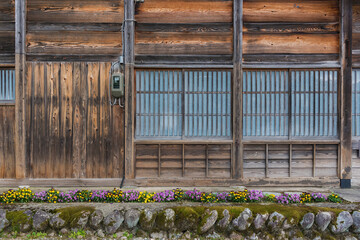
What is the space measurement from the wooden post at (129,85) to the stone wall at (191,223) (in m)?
1.79

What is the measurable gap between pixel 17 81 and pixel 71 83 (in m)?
1.49

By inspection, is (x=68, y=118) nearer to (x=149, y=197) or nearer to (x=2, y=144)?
(x=2, y=144)

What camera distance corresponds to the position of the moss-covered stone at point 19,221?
4.30 m

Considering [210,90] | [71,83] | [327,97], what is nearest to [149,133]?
[210,90]

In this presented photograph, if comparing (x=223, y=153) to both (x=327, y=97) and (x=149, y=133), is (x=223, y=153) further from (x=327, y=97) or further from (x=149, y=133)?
(x=327, y=97)

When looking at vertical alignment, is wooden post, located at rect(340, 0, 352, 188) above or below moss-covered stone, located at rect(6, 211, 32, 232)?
above

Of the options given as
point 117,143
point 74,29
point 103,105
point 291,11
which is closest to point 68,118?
point 103,105

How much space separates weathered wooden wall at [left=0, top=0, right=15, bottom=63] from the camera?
609cm

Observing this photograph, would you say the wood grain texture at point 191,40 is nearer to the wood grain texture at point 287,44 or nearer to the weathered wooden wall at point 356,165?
the wood grain texture at point 287,44

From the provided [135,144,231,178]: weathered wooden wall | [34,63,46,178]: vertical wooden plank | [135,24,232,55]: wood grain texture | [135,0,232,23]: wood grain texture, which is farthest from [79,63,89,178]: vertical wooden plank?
[135,0,232,23]: wood grain texture

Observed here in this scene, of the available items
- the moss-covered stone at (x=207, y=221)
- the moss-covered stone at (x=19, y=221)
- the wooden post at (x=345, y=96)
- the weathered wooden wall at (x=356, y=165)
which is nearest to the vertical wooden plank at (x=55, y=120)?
the moss-covered stone at (x=19, y=221)

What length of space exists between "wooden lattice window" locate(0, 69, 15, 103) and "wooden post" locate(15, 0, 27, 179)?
313 mm

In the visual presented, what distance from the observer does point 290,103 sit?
245 inches

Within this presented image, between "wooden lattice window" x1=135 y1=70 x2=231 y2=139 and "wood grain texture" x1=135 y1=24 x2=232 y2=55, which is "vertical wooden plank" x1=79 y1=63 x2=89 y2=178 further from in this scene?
"wood grain texture" x1=135 y1=24 x2=232 y2=55
